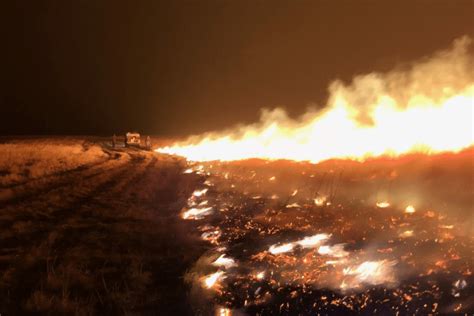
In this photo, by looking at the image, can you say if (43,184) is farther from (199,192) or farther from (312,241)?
(312,241)

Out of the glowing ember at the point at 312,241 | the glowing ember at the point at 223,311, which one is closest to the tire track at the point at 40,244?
the glowing ember at the point at 223,311

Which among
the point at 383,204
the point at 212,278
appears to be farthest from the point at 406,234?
the point at 212,278

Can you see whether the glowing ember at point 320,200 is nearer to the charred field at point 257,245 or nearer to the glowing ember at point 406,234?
the charred field at point 257,245

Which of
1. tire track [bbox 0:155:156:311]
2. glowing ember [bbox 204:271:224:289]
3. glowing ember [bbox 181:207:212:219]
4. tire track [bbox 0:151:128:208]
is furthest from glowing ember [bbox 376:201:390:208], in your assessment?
tire track [bbox 0:151:128:208]

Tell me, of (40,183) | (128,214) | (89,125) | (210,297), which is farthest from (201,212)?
(89,125)

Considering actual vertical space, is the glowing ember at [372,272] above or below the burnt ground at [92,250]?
above

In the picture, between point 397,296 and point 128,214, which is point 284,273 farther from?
point 128,214
